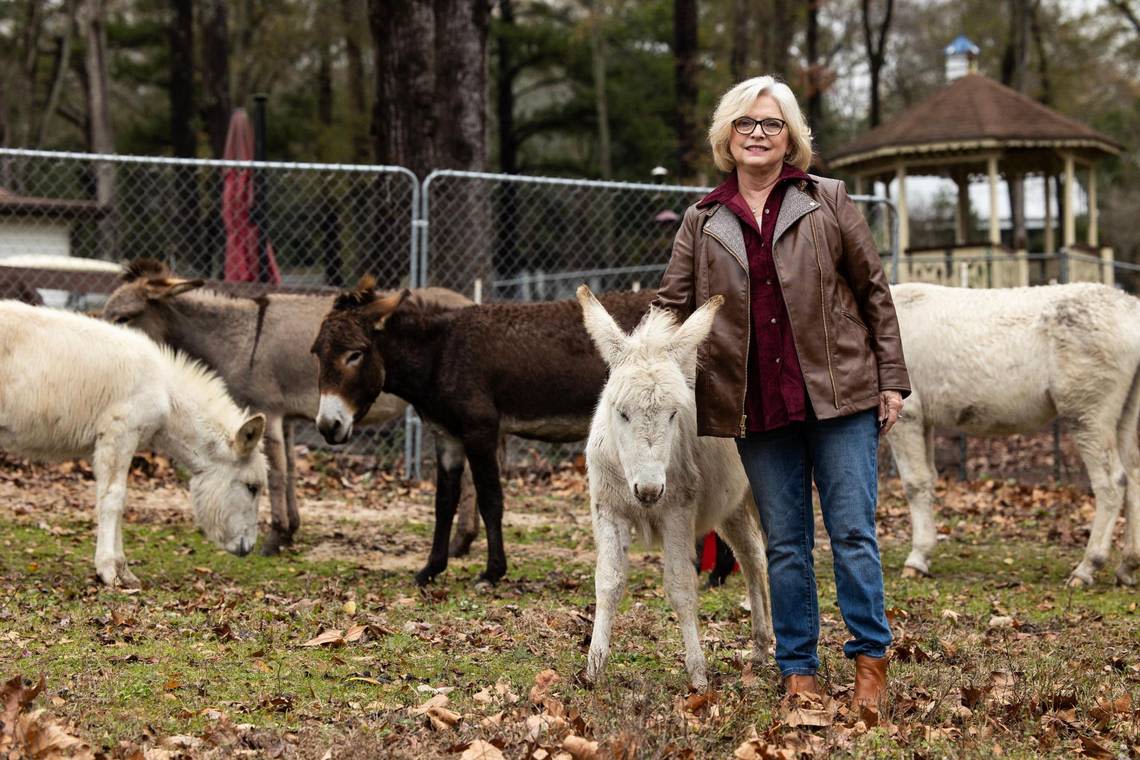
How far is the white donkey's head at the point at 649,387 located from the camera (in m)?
4.45

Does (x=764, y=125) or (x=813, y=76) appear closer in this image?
(x=764, y=125)

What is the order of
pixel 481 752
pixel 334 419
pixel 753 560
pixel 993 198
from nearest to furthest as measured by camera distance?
pixel 481 752, pixel 753 560, pixel 334 419, pixel 993 198

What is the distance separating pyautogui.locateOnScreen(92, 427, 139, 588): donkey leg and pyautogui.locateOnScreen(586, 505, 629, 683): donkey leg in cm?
330

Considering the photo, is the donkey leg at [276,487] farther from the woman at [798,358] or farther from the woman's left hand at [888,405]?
the woman's left hand at [888,405]

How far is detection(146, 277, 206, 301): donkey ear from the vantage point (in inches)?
343

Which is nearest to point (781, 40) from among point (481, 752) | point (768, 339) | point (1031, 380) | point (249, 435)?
point (1031, 380)

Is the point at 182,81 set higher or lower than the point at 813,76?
higher

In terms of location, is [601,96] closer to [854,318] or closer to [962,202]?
[962,202]

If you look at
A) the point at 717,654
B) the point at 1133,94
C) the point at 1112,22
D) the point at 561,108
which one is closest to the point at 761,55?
the point at 561,108

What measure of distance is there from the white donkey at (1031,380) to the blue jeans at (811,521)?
362 centimetres

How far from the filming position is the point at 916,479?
27.2ft

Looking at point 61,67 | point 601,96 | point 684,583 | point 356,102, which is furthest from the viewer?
point 601,96

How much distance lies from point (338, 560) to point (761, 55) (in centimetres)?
2558

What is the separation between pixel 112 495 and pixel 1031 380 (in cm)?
576
